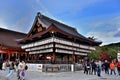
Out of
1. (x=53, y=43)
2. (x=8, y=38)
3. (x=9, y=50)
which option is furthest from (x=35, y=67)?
(x=8, y=38)

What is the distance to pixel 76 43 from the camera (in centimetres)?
2667

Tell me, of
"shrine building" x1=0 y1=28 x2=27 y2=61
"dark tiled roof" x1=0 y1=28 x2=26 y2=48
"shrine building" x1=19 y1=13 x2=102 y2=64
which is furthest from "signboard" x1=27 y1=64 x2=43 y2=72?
"dark tiled roof" x1=0 y1=28 x2=26 y2=48

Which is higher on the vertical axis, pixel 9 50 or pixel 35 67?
pixel 9 50

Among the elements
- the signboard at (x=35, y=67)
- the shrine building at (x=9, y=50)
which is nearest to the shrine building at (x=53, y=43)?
the signboard at (x=35, y=67)

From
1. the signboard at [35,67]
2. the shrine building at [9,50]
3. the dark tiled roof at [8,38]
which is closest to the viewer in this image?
the signboard at [35,67]

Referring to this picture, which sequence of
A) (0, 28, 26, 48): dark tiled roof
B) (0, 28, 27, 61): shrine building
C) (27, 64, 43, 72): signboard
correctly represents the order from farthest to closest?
1. (0, 28, 26, 48): dark tiled roof
2. (0, 28, 27, 61): shrine building
3. (27, 64, 43, 72): signboard

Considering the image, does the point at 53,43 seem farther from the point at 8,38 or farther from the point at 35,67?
the point at 8,38

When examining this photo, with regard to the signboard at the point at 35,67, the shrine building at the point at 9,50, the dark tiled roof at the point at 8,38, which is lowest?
the signboard at the point at 35,67

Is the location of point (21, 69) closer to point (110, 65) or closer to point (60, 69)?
point (60, 69)

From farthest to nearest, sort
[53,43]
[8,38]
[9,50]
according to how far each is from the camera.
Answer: [8,38] < [9,50] < [53,43]

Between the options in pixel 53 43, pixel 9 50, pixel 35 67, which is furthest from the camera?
pixel 9 50

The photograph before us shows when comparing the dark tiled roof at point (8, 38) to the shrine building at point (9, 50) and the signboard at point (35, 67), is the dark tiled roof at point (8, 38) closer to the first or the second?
the shrine building at point (9, 50)

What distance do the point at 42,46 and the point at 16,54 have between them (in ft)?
45.6

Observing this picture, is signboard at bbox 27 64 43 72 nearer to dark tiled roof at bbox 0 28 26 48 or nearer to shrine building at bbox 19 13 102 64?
shrine building at bbox 19 13 102 64
